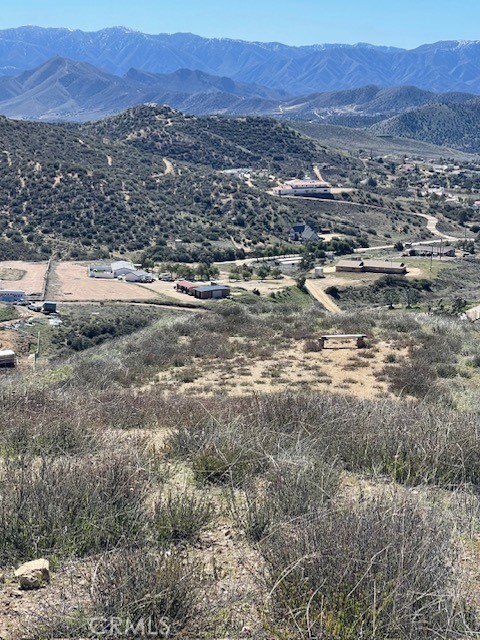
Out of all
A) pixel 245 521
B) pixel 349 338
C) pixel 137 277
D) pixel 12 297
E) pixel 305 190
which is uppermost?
pixel 245 521

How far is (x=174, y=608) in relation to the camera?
3822 millimetres

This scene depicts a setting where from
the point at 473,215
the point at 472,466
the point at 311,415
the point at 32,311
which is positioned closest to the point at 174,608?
the point at 472,466

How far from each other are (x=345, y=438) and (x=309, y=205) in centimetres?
8528

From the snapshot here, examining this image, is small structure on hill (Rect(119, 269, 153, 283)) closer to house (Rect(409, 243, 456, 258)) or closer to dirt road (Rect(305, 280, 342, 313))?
dirt road (Rect(305, 280, 342, 313))

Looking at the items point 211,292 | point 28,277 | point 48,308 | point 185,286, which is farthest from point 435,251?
point 48,308

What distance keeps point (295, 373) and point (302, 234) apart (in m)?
60.4

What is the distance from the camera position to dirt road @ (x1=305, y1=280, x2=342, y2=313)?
45106mm

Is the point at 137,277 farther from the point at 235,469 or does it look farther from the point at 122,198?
the point at 235,469

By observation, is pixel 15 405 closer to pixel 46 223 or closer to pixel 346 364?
pixel 346 364

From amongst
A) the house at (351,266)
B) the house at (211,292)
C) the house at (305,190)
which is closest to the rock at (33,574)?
the house at (211,292)

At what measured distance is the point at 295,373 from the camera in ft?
52.4

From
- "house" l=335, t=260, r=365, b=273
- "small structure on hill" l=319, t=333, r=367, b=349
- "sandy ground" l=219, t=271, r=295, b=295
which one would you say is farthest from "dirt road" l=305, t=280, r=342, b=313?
"small structure on hill" l=319, t=333, r=367, b=349

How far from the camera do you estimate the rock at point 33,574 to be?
4.22 metres

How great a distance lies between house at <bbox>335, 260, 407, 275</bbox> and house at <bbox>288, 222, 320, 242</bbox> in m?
15.1
